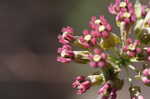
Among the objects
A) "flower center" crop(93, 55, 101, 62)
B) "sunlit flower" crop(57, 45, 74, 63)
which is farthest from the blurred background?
"flower center" crop(93, 55, 101, 62)

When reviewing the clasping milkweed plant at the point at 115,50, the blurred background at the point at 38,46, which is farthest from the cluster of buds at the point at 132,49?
the blurred background at the point at 38,46

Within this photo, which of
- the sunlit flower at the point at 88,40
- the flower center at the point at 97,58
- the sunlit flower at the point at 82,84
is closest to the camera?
the flower center at the point at 97,58

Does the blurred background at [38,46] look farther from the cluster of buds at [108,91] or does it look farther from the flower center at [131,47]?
the flower center at [131,47]

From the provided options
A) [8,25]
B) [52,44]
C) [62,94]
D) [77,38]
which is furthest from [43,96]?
[77,38]

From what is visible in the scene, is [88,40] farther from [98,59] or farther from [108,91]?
[108,91]

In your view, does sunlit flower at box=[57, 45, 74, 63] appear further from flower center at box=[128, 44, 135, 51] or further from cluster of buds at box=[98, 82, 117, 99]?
flower center at box=[128, 44, 135, 51]

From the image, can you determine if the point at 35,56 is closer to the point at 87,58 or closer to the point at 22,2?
the point at 22,2

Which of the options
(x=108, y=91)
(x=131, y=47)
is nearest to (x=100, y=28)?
(x=131, y=47)

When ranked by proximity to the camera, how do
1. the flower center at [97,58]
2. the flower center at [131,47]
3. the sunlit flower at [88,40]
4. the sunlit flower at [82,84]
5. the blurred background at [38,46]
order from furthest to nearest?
the blurred background at [38,46] < the sunlit flower at [82,84] < the sunlit flower at [88,40] < the flower center at [131,47] < the flower center at [97,58]
